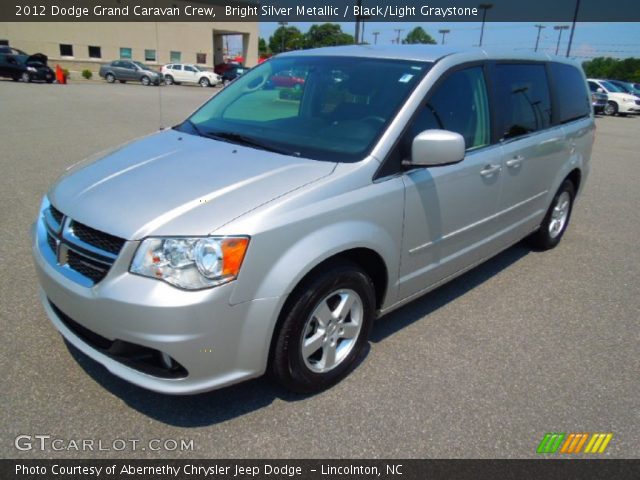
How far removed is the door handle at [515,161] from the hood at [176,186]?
177cm

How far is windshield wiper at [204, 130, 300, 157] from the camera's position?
9.59ft

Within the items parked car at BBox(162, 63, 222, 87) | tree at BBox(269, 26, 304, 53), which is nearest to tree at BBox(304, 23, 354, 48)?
tree at BBox(269, 26, 304, 53)

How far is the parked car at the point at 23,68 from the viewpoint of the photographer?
28.2m

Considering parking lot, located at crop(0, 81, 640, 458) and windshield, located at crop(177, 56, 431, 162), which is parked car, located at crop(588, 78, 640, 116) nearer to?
parking lot, located at crop(0, 81, 640, 458)

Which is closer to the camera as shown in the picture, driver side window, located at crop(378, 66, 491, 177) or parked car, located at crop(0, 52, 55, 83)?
driver side window, located at crop(378, 66, 491, 177)

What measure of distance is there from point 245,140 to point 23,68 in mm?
31349

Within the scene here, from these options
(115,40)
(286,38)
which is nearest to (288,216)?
(115,40)

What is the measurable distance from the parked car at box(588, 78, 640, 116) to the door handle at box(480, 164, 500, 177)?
2551 centimetres

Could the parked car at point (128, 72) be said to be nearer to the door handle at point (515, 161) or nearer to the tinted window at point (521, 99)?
the tinted window at point (521, 99)

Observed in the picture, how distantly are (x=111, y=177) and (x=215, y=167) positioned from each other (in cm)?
57

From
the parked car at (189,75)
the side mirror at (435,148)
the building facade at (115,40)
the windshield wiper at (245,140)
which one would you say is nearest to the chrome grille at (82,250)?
the windshield wiper at (245,140)

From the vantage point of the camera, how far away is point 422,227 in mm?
3121
